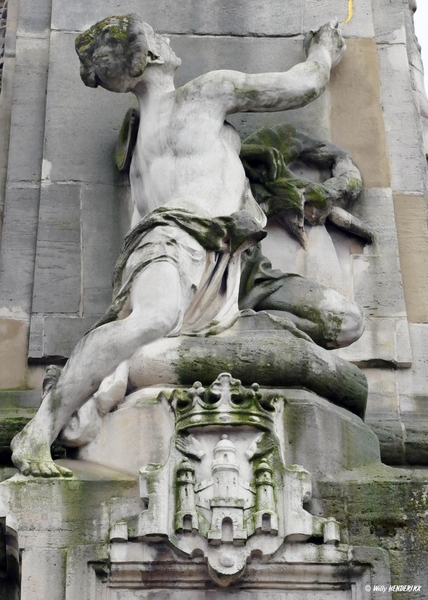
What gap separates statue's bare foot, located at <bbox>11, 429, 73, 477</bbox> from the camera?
9.70m

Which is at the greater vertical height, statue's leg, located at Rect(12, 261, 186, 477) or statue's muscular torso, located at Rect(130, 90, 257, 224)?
statue's muscular torso, located at Rect(130, 90, 257, 224)

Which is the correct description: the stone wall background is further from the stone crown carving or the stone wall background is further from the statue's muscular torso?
the stone crown carving

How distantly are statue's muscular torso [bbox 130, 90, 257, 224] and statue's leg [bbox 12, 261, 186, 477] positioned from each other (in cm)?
80

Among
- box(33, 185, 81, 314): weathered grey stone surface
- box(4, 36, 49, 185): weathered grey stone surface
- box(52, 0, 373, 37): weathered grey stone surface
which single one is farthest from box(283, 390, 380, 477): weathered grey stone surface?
box(52, 0, 373, 37): weathered grey stone surface

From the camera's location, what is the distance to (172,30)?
1280 centimetres

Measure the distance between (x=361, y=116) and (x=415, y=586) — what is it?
404cm

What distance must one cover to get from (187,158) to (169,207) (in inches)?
20.7

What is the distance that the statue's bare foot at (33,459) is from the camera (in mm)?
9695

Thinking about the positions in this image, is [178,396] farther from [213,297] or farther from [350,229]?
[350,229]

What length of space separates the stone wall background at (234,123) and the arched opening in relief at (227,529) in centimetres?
208

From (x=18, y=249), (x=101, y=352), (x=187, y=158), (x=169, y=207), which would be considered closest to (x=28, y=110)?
(x=18, y=249)

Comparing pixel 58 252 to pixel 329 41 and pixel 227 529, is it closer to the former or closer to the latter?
pixel 329 41

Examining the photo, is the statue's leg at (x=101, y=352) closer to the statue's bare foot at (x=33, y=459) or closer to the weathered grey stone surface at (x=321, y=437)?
the statue's bare foot at (x=33, y=459)

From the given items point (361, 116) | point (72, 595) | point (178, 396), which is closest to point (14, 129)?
point (361, 116)
